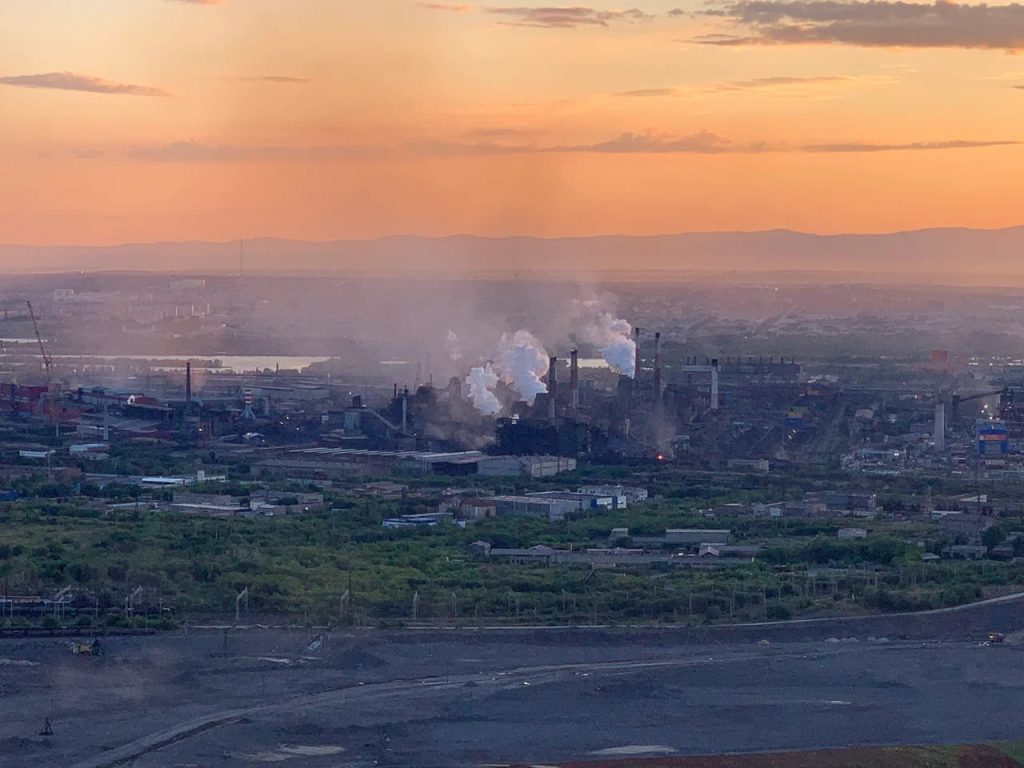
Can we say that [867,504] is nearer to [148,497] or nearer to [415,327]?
[148,497]

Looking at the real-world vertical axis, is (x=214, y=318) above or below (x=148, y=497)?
above

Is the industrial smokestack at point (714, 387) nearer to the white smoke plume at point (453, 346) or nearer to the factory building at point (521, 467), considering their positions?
the factory building at point (521, 467)

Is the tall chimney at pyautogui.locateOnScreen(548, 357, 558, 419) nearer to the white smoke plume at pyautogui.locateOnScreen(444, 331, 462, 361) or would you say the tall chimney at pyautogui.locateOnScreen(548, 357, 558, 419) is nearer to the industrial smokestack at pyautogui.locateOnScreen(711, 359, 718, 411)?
the industrial smokestack at pyautogui.locateOnScreen(711, 359, 718, 411)

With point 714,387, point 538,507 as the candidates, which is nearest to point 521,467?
point 538,507

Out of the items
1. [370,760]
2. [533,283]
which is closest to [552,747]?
[370,760]

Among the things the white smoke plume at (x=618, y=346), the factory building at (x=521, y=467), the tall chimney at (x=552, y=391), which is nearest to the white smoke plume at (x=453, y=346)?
the white smoke plume at (x=618, y=346)

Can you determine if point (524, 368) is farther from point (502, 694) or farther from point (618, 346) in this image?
point (502, 694)

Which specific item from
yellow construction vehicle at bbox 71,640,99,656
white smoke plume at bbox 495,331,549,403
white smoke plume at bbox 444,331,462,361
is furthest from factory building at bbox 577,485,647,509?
white smoke plume at bbox 444,331,462,361
